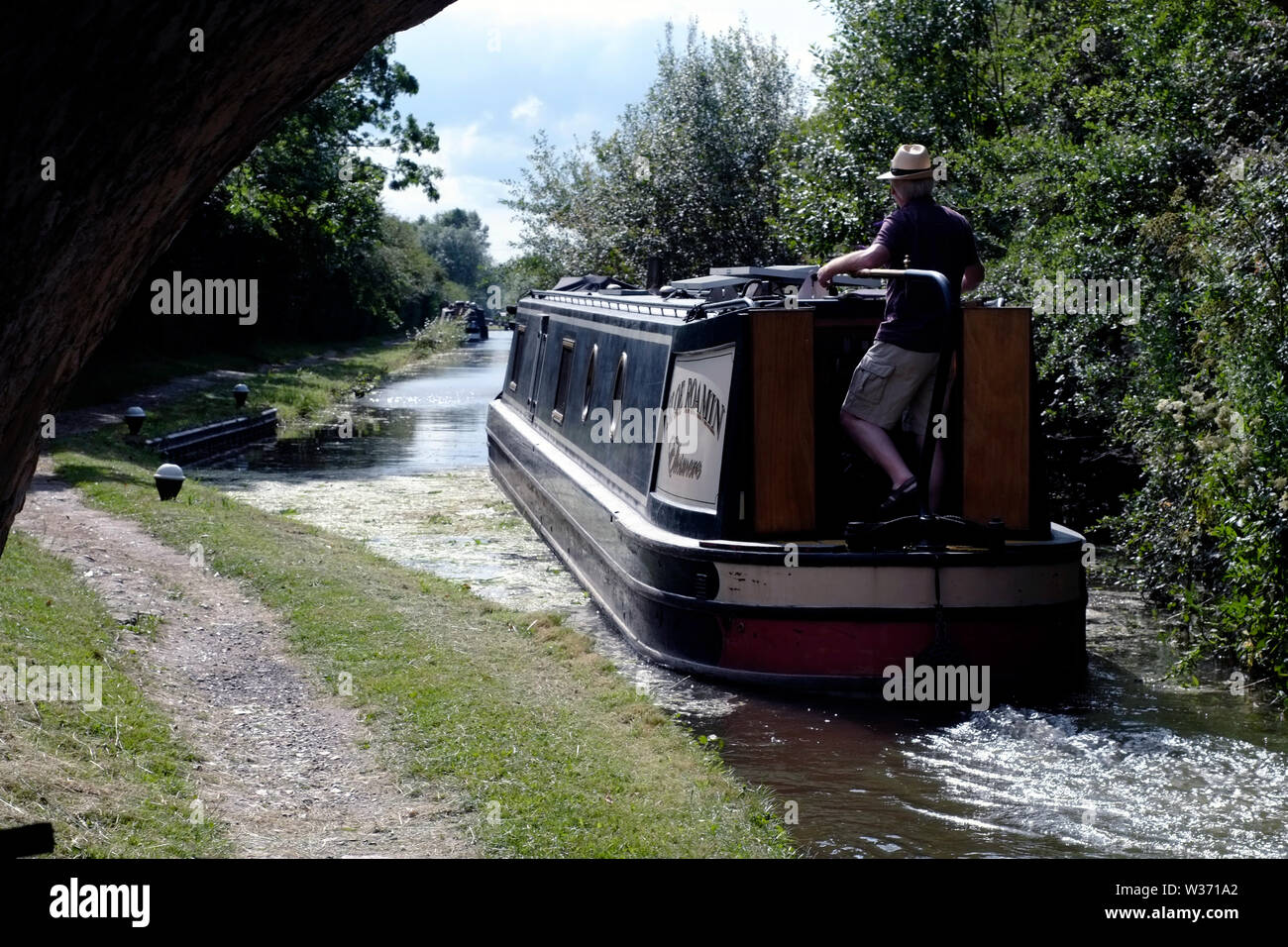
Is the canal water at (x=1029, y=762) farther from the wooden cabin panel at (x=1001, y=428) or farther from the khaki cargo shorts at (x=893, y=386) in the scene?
the khaki cargo shorts at (x=893, y=386)

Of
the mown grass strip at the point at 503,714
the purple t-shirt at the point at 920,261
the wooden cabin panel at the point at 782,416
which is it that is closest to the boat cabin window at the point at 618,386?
the mown grass strip at the point at 503,714

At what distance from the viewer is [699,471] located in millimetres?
8047

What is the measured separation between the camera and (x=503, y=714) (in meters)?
6.63

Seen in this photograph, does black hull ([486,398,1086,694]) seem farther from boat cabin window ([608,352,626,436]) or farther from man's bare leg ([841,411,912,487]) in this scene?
boat cabin window ([608,352,626,436])

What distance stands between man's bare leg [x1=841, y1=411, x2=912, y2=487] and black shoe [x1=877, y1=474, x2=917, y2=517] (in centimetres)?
2

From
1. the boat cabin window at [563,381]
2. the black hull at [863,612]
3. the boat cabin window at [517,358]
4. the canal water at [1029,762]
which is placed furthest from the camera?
the boat cabin window at [517,358]

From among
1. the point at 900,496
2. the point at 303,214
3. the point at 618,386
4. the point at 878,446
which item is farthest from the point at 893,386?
the point at 303,214

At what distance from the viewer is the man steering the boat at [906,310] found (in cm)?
730

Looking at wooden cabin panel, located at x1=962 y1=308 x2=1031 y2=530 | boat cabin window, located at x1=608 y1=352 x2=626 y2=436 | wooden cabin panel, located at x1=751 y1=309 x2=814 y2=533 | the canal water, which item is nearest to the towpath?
the canal water

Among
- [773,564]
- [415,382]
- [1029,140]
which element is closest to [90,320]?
[773,564]

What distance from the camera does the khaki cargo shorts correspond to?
290 inches

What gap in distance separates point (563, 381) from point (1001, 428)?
607cm

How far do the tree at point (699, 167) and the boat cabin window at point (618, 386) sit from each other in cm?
1227

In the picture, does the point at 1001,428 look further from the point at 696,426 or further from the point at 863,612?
the point at 696,426
